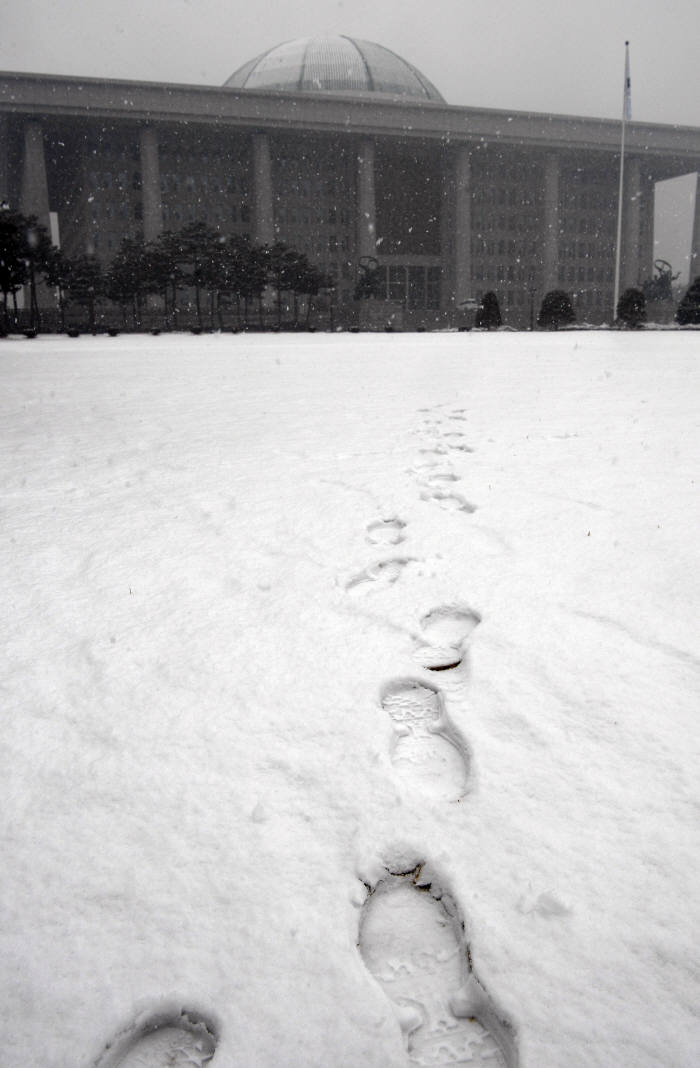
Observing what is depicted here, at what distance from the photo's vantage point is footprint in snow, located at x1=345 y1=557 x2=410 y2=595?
249 cm

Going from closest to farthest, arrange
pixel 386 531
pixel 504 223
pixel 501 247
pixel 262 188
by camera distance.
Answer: pixel 386 531 → pixel 262 188 → pixel 504 223 → pixel 501 247

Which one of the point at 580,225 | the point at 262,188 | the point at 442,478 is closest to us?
the point at 442,478

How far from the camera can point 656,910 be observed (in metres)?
1.21

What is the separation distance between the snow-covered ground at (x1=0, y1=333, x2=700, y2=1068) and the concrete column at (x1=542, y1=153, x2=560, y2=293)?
57487mm

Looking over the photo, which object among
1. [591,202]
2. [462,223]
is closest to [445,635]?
[462,223]

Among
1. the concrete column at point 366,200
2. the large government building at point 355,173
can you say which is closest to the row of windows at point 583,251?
the large government building at point 355,173

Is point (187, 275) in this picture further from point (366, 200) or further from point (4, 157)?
point (4, 157)

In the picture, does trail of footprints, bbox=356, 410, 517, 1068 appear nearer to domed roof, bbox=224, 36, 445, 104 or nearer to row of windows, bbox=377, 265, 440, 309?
row of windows, bbox=377, 265, 440, 309

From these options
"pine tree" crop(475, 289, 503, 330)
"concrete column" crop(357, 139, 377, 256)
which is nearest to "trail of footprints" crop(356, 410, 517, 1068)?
"pine tree" crop(475, 289, 503, 330)

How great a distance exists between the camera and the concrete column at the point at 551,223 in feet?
173

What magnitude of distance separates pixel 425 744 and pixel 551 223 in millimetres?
59827

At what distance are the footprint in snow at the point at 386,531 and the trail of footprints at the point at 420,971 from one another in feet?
3.89

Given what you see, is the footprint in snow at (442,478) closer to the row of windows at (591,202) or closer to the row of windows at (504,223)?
the row of windows at (504,223)

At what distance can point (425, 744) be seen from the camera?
1668mm
